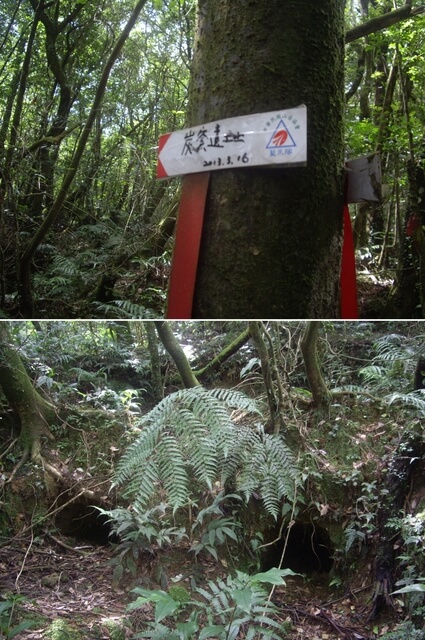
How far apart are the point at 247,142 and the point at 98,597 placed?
152cm

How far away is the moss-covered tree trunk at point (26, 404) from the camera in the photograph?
2.02 metres

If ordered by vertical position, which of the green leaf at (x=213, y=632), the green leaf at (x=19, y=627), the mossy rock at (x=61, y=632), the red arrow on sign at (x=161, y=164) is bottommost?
the mossy rock at (x=61, y=632)

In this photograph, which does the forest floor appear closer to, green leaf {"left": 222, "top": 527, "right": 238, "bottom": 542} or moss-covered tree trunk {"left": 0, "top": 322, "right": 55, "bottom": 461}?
green leaf {"left": 222, "top": 527, "right": 238, "bottom": 542}

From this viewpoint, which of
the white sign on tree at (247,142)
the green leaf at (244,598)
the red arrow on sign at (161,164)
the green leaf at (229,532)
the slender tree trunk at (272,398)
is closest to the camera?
the white sign on tree at (247,142)

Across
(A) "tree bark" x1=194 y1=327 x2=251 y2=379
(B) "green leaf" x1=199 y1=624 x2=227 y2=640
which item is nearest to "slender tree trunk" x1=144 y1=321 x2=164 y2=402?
(A) "tree bark" x1=194 y1=327 x2=251 y2=379

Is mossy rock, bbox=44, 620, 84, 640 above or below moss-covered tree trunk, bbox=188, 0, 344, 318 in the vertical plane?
below

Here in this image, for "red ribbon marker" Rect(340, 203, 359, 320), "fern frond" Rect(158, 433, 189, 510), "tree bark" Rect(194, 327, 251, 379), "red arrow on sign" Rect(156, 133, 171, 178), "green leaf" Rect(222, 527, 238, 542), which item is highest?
"red arrow on sign" Rect(156, 133, 171, 178)

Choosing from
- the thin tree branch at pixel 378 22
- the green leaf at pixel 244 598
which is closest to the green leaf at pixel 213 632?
the green leaf at pixel 244 598

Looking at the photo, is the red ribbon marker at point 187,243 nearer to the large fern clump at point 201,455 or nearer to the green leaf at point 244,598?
the large fern clump at point 201,455

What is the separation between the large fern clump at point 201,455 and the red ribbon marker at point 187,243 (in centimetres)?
78

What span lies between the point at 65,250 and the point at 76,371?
0.50 m

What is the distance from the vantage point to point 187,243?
1.04 m

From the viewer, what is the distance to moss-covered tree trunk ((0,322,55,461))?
202cm

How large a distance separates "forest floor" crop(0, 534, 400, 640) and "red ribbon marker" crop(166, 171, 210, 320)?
115 cm
